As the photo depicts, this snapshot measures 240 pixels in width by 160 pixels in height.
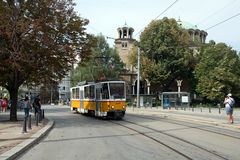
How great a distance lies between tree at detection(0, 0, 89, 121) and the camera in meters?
28.3

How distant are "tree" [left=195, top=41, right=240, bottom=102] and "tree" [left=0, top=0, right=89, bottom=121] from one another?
57.2m

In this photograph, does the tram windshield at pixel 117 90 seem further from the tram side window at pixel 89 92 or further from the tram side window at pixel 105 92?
the tram side window at pixel 89 92

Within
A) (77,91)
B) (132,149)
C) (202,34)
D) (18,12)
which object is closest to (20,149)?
(132,149)

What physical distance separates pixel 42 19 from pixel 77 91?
18111 mm

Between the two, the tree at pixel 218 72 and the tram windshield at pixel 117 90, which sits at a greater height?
the tree at pixel 218 72

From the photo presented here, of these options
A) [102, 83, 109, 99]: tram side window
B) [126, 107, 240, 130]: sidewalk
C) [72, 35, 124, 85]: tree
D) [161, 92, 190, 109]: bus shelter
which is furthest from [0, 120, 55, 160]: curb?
[72, 35, 124, 85]: tree

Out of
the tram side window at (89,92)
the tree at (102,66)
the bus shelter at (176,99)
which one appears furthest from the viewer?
the tree at (102,66)

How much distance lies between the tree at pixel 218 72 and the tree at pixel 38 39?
57.2 m

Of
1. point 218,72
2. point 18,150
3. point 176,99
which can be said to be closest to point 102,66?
point 218,72

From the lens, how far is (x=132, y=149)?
15.5 meters

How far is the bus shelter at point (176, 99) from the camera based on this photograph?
2559 inches

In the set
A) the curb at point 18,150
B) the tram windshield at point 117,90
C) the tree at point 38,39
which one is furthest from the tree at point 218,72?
the curb at point 18,150

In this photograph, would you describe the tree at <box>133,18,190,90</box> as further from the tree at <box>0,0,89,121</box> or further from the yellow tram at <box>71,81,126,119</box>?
the tree at <box>0,0,89,121</box>

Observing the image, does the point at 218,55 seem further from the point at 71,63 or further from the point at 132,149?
the point at 132,149
